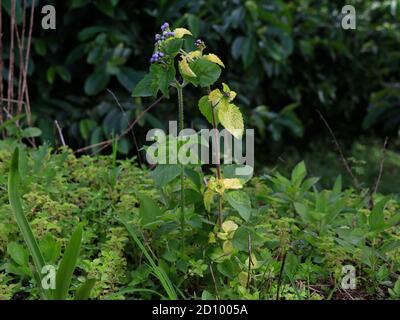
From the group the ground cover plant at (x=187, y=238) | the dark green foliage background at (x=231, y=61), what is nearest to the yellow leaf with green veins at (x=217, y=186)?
the ground cover plant at (x=187, y=238)

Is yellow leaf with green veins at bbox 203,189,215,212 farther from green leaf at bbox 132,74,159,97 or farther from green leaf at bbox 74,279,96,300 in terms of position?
green leaf at bbox 74,279,96,300

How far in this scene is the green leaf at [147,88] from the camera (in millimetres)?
1593

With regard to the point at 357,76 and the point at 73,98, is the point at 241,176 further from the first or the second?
the point at 357,76

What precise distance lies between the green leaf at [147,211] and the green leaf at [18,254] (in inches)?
11.5

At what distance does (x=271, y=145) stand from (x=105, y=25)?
5.04ft

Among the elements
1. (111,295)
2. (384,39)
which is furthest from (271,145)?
(111,295)

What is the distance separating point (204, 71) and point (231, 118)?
125 mm

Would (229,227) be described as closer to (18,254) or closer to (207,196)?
(207,196)

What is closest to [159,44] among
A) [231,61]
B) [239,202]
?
[239,202]

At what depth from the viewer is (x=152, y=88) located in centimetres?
159

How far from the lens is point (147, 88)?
1.62 meters

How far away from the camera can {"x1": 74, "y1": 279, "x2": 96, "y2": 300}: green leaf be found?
1.39 m

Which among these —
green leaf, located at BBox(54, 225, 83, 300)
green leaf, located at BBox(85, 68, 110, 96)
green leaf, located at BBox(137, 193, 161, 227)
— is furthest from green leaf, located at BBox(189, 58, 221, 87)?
green leaf, located at BBox(85, 68, 110, 96)

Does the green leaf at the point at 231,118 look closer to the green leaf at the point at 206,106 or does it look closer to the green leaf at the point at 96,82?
the green leaf at the point at 206,106
